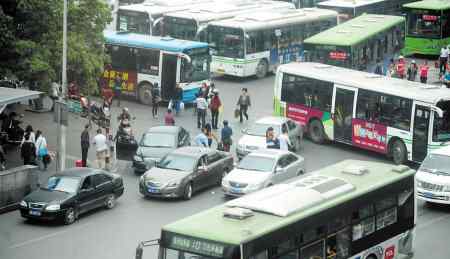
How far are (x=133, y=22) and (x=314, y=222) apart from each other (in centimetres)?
3678

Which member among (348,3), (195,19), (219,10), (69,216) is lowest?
(69,216)

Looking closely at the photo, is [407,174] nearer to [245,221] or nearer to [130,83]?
[245,221]

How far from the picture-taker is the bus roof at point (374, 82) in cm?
3396

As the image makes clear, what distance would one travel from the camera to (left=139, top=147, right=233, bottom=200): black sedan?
29344 mm

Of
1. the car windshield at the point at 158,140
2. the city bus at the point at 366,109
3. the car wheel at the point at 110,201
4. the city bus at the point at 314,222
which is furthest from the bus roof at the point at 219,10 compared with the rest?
the city bus at the point at 314,222

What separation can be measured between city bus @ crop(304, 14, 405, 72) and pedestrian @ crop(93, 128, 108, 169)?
1481cm

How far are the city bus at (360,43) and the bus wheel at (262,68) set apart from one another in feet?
13.0

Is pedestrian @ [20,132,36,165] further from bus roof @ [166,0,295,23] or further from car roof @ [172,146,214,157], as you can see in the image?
bus roof @ [166,0,295,23]

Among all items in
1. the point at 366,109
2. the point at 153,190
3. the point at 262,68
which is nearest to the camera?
the point at 153,190

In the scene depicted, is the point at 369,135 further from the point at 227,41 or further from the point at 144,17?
the point at 144,17

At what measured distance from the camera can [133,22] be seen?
179ft

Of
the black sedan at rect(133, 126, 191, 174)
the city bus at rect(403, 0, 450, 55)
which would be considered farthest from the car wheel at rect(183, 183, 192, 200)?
the city bus at rect(403, 0, 450, 55)

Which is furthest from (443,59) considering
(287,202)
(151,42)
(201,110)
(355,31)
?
(287,202)

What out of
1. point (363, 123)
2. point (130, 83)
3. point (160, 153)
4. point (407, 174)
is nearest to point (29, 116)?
point (130, 83)
